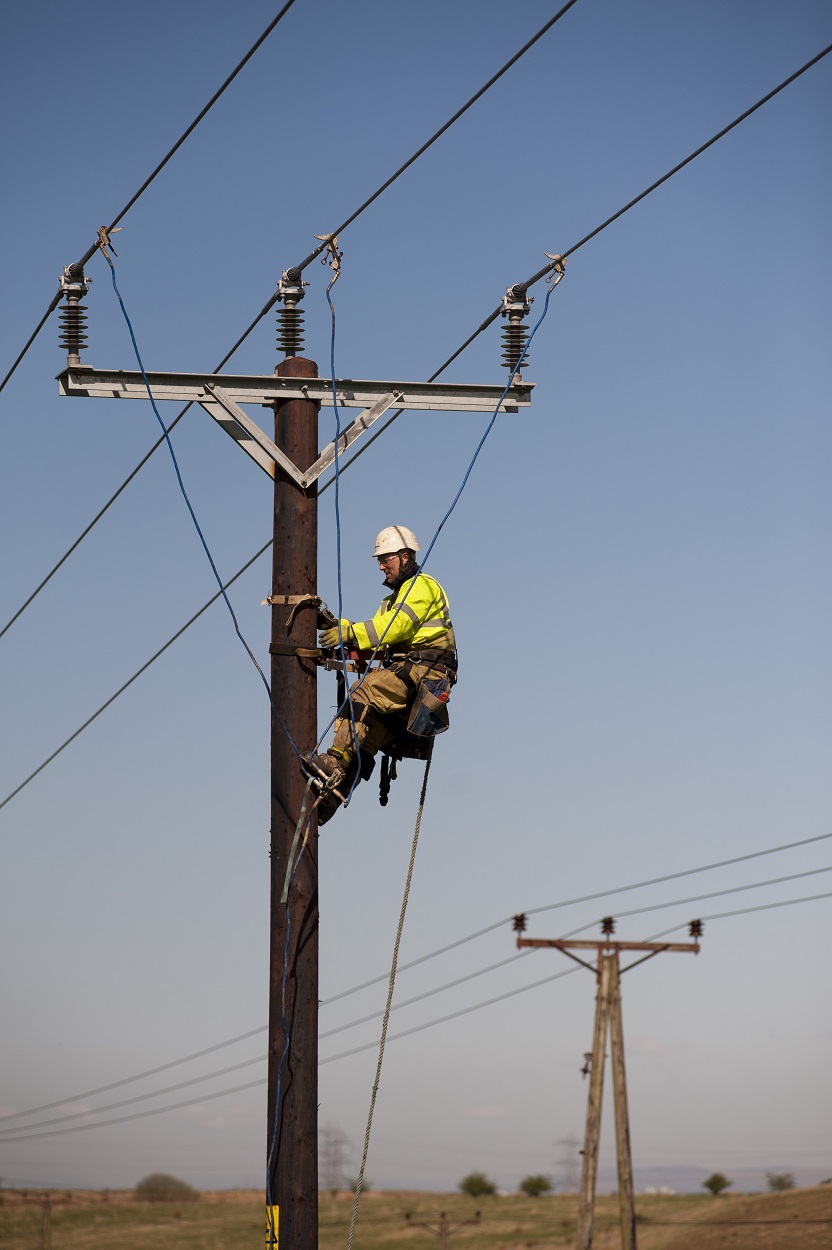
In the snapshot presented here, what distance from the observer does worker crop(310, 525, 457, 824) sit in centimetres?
1027

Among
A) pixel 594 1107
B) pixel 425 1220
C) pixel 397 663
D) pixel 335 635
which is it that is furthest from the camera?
pixel 425 1220

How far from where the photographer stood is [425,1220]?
57.6 m

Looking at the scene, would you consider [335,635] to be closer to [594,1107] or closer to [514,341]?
[514,341]

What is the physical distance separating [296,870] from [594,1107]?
Result: 17183 mm

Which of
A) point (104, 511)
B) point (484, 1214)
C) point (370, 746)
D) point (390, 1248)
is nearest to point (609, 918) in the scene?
point (104, 511)

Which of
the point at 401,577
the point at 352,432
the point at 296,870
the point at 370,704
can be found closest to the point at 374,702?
the point at 370,704

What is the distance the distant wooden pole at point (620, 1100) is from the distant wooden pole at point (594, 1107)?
94mm

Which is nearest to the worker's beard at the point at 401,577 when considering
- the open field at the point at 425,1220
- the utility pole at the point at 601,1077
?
the utility pole at the point at 601,1077

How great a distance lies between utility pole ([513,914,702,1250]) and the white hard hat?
16558 millimetres

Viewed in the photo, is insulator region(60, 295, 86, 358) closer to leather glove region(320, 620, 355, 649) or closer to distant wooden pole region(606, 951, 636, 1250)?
leather glove region(320, 620, 355, 649)

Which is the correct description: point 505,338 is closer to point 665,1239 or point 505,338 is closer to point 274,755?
point 274,755

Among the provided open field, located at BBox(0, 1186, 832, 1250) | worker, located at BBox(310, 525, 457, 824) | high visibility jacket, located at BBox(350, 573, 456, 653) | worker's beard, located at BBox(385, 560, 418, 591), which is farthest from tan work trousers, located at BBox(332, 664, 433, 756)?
open field, located at BBox(0, 1186, 832, 1250)

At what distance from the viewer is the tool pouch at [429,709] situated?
34.0ft

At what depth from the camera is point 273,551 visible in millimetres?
10273
